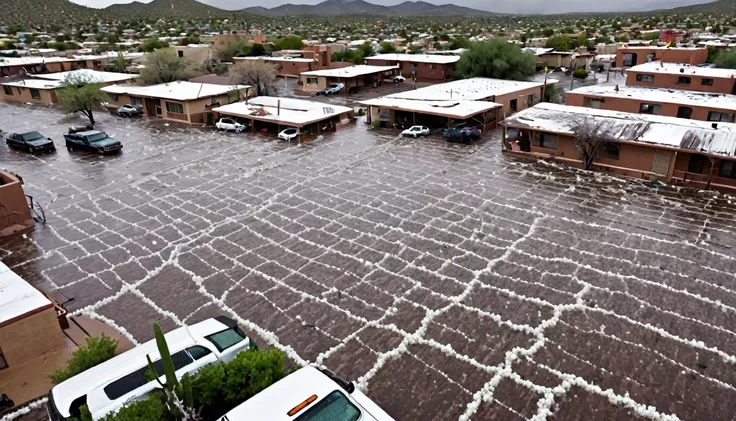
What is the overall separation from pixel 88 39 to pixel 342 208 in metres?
107

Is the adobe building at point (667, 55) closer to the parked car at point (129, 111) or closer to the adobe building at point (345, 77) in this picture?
the adobe building at point (345, 77)

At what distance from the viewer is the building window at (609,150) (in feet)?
91.0

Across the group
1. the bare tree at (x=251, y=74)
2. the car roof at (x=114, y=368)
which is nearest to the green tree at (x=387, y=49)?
the bare tree at (x=251, y=74)

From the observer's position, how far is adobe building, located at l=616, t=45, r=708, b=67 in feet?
170

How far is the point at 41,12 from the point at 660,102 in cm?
15489

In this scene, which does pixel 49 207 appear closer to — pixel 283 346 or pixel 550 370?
pixel 283 346

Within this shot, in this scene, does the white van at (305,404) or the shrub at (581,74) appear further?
the shrub at (581,74)

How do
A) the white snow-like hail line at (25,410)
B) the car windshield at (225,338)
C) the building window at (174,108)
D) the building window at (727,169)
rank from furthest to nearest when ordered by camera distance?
the building window at (174,108) < the building window at (727,169) < the car windshield at (225,338) < the white snow-like hail line at (25,410)

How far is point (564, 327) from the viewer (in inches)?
565

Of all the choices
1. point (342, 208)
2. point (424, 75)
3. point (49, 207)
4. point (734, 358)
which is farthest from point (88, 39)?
point (734, 358)

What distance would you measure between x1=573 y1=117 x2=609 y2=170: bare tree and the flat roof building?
18495 mm

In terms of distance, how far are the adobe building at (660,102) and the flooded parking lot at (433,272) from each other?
11457 millimetres

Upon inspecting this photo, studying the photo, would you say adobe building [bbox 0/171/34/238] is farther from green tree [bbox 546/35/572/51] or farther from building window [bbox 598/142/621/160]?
green tree [bbox 546/35/572/51]

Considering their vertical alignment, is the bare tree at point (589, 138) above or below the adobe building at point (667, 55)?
below
